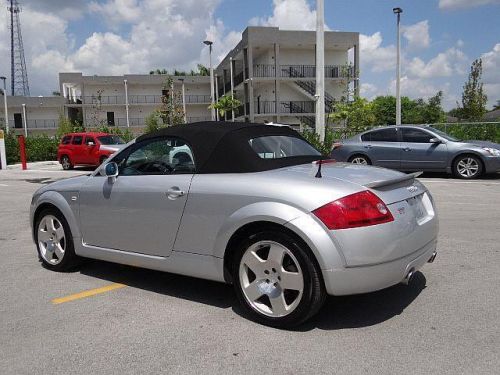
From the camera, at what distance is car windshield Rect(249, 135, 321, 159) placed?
14.4 ft

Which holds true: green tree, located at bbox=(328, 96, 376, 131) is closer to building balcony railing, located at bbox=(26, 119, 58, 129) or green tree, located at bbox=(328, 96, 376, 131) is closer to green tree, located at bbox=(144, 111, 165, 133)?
green tree, located at bbox=(144, 111, 165, 133)

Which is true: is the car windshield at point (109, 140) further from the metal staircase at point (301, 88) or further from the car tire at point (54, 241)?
the metal staircase at point (301, 88)

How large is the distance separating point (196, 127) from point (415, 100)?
92983 mm

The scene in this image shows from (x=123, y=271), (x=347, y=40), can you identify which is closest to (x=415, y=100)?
(x=347, y=40)

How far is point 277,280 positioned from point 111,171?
204 cm

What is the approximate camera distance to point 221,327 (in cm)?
383

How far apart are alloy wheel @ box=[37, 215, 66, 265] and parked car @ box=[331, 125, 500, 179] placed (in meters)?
11.2

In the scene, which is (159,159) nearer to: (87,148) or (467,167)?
(467,167)

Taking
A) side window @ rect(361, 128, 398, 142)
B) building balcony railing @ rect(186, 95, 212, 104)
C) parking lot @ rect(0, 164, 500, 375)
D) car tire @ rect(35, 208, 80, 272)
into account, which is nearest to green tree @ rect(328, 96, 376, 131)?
side window @ rect(361, 128, 398, 142)

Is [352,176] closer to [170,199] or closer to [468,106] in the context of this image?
[170,199]

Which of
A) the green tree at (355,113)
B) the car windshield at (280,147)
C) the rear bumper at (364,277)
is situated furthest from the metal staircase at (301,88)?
the rear bumper at (364,277)

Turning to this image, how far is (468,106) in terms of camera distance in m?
37.7

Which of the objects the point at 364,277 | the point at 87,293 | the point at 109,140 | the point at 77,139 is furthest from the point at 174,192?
the point at 77,139

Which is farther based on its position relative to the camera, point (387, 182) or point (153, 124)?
point (153, 124)
